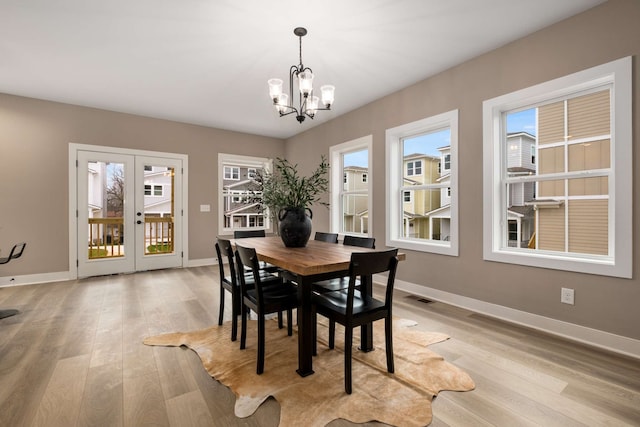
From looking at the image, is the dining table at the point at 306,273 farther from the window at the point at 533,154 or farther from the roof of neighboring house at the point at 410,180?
the roof of neighboring house at the point at 410,180

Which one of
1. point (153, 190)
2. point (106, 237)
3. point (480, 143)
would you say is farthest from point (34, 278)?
point (480, 143)

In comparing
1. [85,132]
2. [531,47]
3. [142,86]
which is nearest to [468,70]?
[531,47]

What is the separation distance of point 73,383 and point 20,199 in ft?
12.6

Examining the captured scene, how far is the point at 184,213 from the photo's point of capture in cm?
555

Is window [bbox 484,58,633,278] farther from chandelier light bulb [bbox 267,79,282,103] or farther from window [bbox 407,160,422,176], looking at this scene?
chandelier light bulb [bbox 267,79,282,103]

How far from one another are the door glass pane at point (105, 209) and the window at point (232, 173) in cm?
177

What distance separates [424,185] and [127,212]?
A: 4770 millimetres

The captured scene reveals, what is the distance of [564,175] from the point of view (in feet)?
8.61

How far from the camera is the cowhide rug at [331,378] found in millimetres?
1591

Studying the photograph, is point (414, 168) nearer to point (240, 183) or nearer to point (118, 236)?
point (240, 183)

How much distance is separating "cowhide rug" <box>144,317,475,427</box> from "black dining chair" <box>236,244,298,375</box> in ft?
0.56

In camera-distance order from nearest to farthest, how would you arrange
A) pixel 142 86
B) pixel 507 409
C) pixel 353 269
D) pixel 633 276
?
pixel 507 409
pixel 353 269
pixel 633 276
pixel 142 86

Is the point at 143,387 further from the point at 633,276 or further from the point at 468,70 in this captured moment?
the point at 468,70

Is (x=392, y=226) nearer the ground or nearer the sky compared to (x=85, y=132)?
nearer the ground
